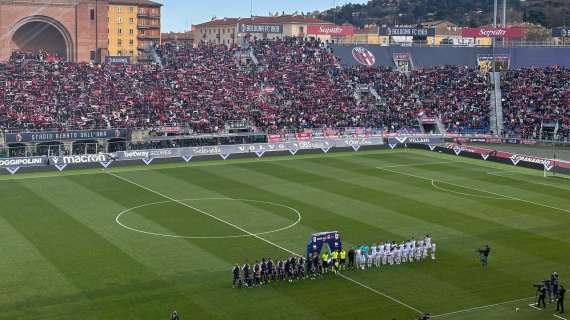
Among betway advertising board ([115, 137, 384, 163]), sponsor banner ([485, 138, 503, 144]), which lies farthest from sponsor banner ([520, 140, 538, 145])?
betway advertising board ([115, 137, 384, 163])

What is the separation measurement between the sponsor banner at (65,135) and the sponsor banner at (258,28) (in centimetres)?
3226

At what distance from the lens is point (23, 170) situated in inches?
2323

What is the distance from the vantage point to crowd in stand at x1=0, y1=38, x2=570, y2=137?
7544 centimetres

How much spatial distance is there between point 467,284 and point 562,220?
1490 cm

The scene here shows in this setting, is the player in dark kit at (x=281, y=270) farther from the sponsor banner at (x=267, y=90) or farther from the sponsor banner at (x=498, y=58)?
the sponsor banner at (x=498, y=58)

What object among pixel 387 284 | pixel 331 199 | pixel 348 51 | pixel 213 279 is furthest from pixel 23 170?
pixel 348 51

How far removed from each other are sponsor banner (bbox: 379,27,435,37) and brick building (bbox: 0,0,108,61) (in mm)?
35637

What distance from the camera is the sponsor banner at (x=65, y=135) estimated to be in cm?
6569

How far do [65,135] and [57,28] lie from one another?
28.9m

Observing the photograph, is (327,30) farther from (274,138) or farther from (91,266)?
(91,266)

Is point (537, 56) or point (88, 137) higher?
point (537, 56)

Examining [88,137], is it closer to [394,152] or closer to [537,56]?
[394,152]

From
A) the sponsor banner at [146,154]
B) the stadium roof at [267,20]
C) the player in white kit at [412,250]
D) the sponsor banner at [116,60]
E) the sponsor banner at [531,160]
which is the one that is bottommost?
the player in white kit at [412,250]

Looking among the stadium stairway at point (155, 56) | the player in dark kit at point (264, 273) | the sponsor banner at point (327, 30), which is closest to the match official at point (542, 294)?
the player in dark kit at point (264, 273)
